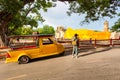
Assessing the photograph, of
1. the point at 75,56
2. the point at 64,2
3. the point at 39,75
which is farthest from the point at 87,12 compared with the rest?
the point at 39,75

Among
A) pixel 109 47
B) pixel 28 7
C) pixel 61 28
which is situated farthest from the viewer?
pixel 61 28

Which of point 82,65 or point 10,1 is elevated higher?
point 10,1

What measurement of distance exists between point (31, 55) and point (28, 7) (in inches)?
562

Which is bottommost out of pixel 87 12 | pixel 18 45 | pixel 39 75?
pixel 39 75

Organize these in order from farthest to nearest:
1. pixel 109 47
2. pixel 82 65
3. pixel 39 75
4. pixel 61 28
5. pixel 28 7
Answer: pixel 61 28 → pixel 28 7 → pixel 109 47 → pixel 82 65 → pixel 39 75

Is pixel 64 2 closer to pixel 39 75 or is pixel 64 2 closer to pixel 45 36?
pixel 45 36

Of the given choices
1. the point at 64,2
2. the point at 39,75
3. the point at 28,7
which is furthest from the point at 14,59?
the point at 28,7

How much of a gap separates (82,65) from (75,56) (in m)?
4.34

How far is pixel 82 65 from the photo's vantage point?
1794cm

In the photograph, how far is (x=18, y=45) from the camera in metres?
21.9

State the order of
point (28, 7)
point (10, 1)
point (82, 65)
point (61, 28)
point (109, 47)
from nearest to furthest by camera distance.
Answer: point (82, 65), point (10, 1), point (109, 47), point (28, 7), point (61, 28)

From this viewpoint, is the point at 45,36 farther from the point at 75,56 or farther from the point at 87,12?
the point at 87,12

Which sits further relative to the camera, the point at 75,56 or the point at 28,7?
the point at 28,7

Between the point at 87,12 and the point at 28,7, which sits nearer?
the point at 87,12
